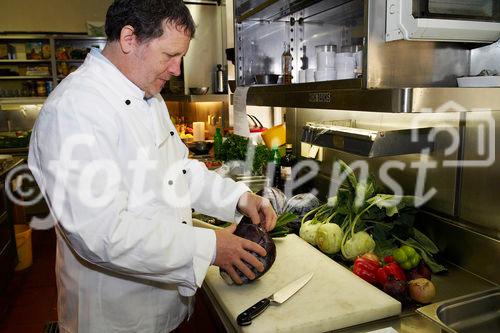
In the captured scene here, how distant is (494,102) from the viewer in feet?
3.84

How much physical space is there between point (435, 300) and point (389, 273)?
162 mm

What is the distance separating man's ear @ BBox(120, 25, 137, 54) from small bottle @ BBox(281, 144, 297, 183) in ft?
4.74

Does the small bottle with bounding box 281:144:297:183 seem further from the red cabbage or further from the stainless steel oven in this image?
the stainless steel oven

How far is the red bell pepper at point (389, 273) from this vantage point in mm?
1380

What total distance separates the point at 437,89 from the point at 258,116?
243 centimetres

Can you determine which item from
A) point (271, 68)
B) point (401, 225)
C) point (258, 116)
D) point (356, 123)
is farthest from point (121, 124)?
point (258, 116)

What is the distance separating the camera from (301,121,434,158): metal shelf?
4.68ft

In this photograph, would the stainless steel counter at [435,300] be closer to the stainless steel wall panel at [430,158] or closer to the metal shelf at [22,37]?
the stainless steel wall panel at [430,158]

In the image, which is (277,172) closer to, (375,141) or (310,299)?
(375,141)

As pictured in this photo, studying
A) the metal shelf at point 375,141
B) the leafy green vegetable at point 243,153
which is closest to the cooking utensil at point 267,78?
the leafy green vegetable at point 243,153

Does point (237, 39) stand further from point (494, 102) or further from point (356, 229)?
point (494, 102)

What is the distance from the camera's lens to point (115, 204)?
1110 millimetres

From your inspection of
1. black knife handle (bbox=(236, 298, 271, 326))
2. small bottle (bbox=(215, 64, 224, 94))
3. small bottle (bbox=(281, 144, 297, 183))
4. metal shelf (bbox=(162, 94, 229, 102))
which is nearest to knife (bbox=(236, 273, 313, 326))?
black knife handle (bbox=(236, 298, 271, 326))

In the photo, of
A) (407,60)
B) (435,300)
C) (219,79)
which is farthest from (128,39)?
(219,79)
